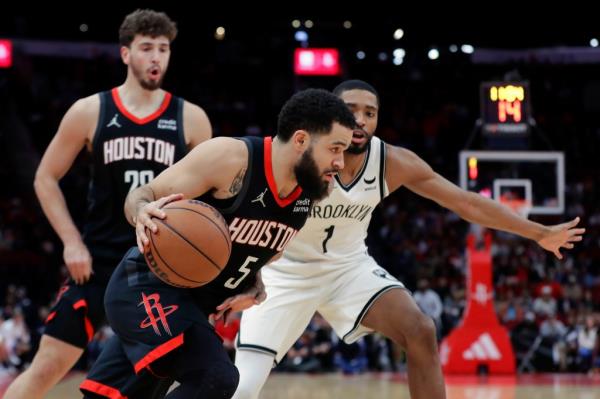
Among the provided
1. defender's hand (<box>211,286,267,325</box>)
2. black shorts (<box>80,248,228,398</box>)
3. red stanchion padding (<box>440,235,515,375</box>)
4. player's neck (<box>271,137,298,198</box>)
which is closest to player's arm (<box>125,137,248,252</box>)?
player's neck (<box>271,137,298,198</box>)

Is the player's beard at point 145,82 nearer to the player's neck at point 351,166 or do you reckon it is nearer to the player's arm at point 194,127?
the player's arm at point 194,127

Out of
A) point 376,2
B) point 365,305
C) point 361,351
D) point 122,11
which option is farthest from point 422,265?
point 365,305

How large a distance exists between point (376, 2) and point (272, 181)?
58.1ft

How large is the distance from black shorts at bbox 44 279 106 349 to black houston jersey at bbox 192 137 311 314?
2.88ft

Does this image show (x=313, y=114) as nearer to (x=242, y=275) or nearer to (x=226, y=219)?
(x=226, y=219)

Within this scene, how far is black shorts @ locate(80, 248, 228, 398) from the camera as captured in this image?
145 inches

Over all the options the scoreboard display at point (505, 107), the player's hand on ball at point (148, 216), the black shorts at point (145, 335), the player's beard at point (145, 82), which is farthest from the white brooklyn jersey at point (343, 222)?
the scoreboard display at point (505, 107)

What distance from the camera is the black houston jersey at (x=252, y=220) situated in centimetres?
393

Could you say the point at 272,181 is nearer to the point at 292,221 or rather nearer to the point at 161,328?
the point at 292,221

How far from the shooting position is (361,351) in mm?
14594

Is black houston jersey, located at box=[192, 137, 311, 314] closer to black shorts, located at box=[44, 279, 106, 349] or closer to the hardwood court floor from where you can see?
black shorts, located at box=[44, 279, 106, 349]

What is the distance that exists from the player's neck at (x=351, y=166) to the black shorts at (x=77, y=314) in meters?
1.50

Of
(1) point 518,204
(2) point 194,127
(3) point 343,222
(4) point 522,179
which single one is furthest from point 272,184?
(4) point 522,179

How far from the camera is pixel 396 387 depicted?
10961mm
